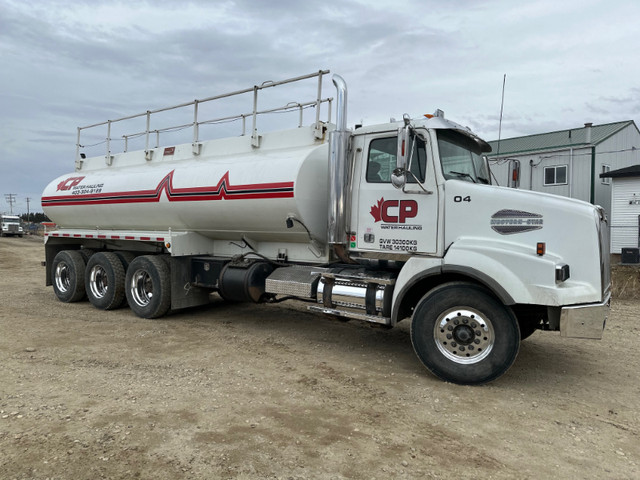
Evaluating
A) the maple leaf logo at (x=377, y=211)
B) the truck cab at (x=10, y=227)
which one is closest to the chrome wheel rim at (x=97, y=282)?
the maple leaf logo at (x=377, y=211)

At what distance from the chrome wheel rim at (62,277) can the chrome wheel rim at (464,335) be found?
339 inches

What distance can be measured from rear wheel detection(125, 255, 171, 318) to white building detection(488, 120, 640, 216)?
59.4ft

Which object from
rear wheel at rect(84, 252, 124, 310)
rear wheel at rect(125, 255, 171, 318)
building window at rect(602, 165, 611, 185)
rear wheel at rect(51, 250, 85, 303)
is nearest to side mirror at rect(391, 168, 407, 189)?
rear wheel at rect(125, 255, 171, 318)

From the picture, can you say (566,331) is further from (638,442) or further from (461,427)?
(461,427)

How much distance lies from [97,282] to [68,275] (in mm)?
1077

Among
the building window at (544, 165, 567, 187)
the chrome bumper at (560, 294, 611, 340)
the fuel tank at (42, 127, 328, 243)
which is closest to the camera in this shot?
the chrome bumper at (560, 294, 611, 340)

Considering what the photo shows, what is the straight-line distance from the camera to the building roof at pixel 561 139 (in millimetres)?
24234

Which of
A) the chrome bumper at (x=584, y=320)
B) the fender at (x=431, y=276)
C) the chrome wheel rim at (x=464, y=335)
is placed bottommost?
the chrome wheel rim at (x=464, y=335)

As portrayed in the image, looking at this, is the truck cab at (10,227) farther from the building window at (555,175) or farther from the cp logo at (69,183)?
the building window at (555,175)

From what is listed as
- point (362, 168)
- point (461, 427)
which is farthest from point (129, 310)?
point (461, 427)

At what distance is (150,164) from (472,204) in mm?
6311

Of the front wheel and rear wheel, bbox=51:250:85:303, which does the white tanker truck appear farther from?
rear wheel, bbox=51:250:85:303

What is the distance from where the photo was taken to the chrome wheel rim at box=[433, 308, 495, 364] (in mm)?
5125

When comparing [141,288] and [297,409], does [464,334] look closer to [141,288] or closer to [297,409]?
[297,409]
